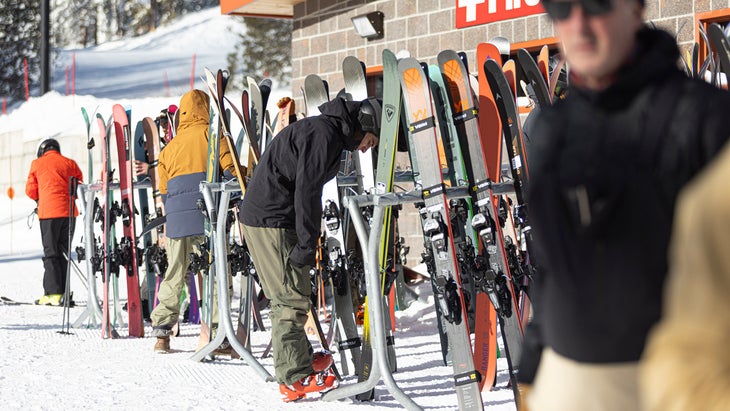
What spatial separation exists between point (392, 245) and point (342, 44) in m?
6.13

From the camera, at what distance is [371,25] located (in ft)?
36.6

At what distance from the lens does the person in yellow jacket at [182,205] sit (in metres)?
6.84

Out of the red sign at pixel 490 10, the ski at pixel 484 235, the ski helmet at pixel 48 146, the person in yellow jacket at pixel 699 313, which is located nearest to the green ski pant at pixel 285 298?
the ski at pixel 484 235

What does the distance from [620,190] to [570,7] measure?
344 millimetres

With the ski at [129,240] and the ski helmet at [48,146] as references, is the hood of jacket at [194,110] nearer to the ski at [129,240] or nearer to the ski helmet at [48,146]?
the ski at [129,240]

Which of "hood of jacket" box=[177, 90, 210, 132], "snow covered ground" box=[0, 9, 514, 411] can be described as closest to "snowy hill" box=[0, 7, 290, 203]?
"snow covered ground" box=[0, 9, 514, 411]

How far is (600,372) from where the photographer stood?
5.26ft

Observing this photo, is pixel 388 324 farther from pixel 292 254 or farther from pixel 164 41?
pixel 164 41

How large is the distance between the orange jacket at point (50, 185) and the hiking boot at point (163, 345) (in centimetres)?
357

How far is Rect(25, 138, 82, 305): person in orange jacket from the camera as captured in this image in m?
9.80

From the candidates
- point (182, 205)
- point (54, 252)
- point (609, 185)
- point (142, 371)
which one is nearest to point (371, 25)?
point (54, 252)

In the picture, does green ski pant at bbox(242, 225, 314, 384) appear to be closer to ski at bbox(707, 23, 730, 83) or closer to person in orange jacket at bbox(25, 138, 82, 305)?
ski at bbox(707, 23, 730, 83)

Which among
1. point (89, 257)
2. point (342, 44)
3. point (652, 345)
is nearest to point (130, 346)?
point (89, 257)

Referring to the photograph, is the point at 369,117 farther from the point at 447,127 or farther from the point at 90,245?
the point at 90,245
